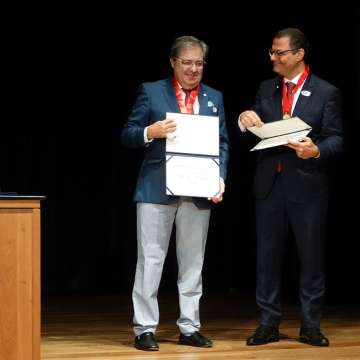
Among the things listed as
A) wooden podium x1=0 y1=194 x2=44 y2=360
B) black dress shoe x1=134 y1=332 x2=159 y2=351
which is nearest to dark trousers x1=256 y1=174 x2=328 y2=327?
black dress shoe x1=134 y1=332 x2=159 y2=351

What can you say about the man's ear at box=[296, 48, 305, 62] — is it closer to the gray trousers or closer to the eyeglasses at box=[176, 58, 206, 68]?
the eyeglasses at box=[176, 58, 206, 68]

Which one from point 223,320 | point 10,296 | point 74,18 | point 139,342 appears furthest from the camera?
point 74,18

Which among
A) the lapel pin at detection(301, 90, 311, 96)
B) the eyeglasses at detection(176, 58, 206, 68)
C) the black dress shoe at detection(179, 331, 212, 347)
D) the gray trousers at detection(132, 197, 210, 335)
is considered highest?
the eyeglasses at detection(176, 58, 206, 68)

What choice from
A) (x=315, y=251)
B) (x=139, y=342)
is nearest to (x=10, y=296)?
(x=139, y=342)

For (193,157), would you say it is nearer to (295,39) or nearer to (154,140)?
(154,140)

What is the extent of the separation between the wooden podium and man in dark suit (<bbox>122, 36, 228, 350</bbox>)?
94 centimetres

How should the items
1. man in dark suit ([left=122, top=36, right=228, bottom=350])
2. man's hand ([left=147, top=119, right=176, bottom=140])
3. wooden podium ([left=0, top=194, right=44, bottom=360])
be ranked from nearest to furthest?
1. wooden podium ([left=0, top=194, right=44, bottom=360])
2. man's hand ([left=147, top=119, right=176, bottom=140])
3. man in dark suit ([left=122, top=36, right=228, bottom=350])

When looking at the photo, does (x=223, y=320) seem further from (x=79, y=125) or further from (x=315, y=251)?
(x=79, y=125)

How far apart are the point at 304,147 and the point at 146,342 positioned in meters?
1.13

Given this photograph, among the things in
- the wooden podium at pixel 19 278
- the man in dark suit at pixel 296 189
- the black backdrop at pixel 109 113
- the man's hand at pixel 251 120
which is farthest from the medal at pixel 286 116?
the black backdrop at pixel 109 113

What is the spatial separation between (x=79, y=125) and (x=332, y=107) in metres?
2.74

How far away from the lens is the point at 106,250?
6.26m

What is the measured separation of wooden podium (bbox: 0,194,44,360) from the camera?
9.10 feet

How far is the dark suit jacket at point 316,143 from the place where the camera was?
3.81 meters
